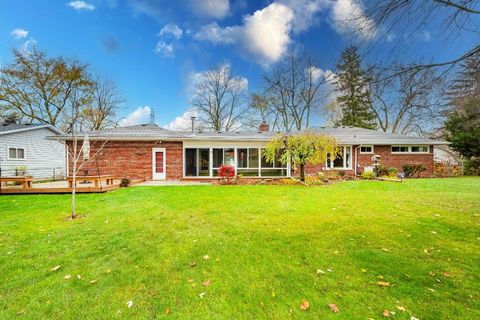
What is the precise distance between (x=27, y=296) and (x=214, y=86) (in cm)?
2817

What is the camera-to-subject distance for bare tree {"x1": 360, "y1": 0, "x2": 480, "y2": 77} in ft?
13.8

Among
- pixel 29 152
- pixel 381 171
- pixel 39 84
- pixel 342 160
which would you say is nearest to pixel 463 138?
pixel 381 171

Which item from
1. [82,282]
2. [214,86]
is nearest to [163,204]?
[82,282]

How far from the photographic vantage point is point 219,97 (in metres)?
29.0

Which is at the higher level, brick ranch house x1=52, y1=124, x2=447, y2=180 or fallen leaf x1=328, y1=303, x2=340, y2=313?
brick ranch house x1=52, y1=124, x2=447, y2=180

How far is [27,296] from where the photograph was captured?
2.61m

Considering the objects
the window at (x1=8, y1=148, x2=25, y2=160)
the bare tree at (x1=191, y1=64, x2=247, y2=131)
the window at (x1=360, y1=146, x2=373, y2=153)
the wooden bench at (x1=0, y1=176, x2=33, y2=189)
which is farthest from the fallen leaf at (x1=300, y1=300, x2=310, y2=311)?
the bare tree at (x1=191, y1=64, x2=247, y2=131)

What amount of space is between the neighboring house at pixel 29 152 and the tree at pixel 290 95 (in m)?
20.5

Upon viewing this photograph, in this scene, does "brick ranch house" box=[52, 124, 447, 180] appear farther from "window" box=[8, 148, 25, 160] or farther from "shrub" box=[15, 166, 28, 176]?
"window" box=[8, 148, 25, 160]

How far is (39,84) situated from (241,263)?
92.0ft

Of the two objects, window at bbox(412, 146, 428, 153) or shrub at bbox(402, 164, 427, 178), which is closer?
shrub at bbox(402, 164, 427, 178)

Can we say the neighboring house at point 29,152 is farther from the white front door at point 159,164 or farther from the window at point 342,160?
the window at point 342,160

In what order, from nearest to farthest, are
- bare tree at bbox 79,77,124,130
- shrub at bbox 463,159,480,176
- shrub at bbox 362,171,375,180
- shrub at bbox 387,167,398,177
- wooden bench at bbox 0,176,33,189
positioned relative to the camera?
wooden bench at bbox 0,176,33,189 < shrub at bbox 362,171,375,180 < shrub at bbox 387,167,398,177 < shrub at bbox 463,159,480,176 < bare tree at bbox 79,77,124,130

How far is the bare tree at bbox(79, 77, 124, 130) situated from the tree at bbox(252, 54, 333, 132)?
55.4ft
